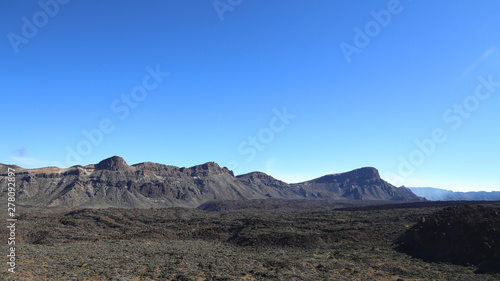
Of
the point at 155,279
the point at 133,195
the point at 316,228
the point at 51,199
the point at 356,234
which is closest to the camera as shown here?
the point at 155,279

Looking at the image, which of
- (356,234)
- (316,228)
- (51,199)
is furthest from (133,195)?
(356,234)

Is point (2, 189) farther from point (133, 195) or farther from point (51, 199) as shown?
point (133, 195)

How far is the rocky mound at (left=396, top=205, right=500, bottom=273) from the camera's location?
3159 centimetres

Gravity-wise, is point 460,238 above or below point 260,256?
below

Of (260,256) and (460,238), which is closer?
(460,238)

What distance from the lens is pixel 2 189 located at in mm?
154375

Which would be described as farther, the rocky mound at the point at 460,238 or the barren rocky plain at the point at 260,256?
the rocky mound at the point at 460,238

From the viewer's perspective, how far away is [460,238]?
116 ft

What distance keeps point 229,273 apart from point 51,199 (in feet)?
523

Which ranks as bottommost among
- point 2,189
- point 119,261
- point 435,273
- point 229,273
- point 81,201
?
point 435,273

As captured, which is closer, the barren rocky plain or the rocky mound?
the barren rocky plain

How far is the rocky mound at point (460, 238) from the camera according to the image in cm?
3159

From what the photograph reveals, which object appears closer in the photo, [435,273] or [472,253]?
[435,273]

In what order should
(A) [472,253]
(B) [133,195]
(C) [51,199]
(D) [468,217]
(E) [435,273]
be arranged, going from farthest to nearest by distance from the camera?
1. (B) [133,195]
2. (C) [51,199]
3. (D) [468,217]
4. (A) [472,253]
5. (E) [435,273]
